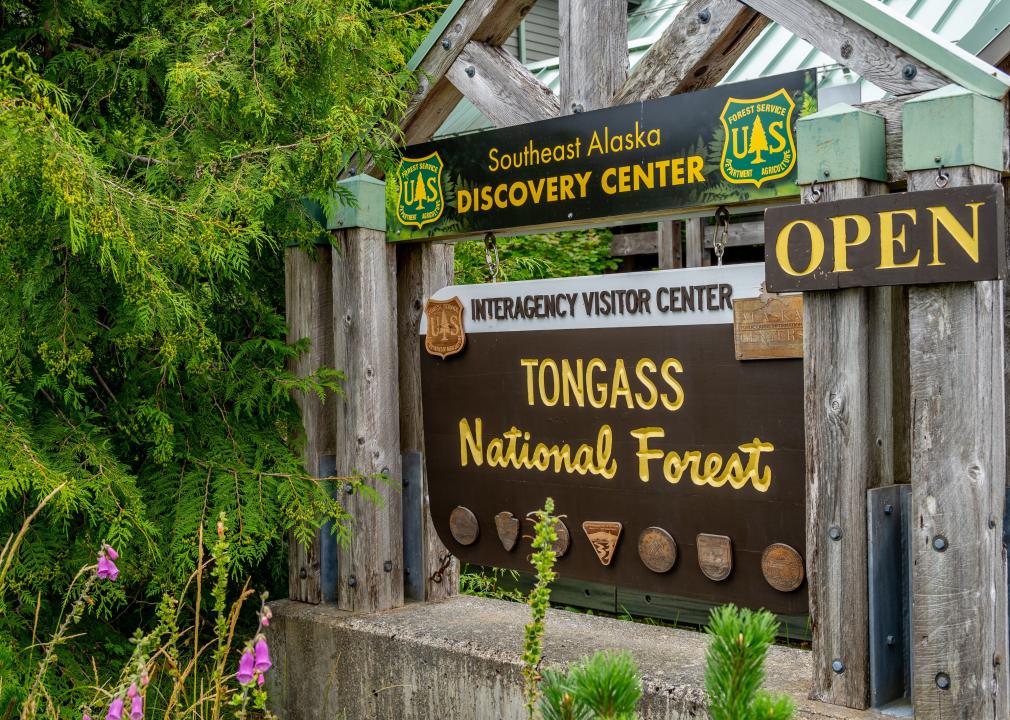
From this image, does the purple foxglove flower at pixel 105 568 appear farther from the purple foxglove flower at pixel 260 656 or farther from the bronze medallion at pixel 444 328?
the bronze medallion at pixel 444 328

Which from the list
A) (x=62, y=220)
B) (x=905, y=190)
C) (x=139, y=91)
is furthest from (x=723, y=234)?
(x=139, y=91)

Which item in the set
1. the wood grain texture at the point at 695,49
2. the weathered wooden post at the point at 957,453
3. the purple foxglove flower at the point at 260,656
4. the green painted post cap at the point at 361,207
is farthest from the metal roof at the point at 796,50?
the purple foxglove flower at the point at 260,656

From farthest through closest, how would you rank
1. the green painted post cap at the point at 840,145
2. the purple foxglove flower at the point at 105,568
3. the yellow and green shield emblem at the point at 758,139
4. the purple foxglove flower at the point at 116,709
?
the yellow and green shield emblem at the point at 758,139
the green painted post cap at the point at 840,145
the purple foxglove flower at the point at 105,568
the purple foxglove flower at the point at 116,709

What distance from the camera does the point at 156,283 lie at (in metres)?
3.09

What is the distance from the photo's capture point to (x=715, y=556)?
3.17 m

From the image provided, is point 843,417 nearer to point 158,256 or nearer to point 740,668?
point 740,668

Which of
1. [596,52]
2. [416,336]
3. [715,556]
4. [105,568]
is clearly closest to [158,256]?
[416,336]

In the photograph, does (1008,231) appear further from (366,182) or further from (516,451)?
(366,182)

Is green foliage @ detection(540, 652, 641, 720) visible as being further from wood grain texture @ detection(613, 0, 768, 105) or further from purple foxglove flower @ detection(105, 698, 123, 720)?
wood grain texture @ detection(613, 0, 768, 105)

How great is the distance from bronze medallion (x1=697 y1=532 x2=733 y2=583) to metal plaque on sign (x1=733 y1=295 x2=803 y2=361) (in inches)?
22.2

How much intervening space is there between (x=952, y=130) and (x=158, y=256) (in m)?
2.31

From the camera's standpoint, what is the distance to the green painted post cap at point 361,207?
3.90 m

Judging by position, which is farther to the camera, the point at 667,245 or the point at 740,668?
the point at 667,245

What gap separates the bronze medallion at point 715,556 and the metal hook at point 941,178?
1191 mm
